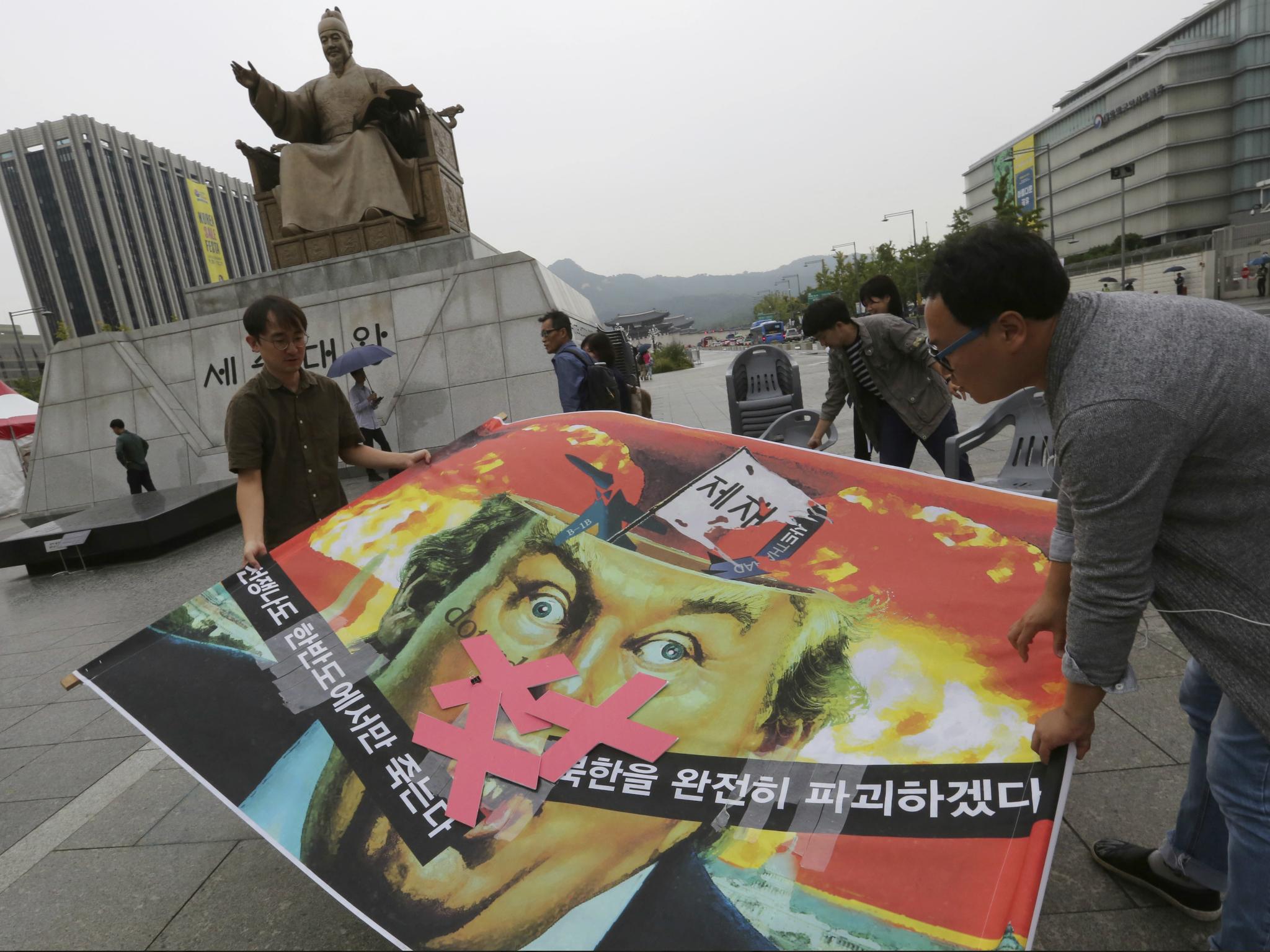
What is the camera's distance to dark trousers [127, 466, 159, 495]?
12.0m

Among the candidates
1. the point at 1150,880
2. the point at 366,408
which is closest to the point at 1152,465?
the point at 1150,880

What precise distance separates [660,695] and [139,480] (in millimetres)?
12749

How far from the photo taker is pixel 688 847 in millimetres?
1701

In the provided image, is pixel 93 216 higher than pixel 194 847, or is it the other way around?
pixel 93 216

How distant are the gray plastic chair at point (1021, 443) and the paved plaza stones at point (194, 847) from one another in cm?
101

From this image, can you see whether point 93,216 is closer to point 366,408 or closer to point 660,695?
point 366,408

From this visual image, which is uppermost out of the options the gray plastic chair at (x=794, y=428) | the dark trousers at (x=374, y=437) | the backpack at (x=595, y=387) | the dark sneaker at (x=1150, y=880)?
the backpack at (x=595, y=387)

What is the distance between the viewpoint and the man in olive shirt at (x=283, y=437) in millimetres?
2891

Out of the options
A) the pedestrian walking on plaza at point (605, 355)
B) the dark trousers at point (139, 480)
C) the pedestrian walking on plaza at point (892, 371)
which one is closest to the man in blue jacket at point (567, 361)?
the pedestrian walking on plaza at point (605, 355)

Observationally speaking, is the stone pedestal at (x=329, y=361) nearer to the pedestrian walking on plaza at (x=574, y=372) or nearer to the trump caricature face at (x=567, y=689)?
the pedestrian walking on plaza at (x=574, y=372)

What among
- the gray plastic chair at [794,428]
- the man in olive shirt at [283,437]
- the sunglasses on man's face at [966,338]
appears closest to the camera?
the sunglasses on man's face at [966,338]

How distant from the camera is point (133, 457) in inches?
462

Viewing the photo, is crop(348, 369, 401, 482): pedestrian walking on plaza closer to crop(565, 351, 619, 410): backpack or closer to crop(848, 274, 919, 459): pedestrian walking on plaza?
crop(565, 351, 619, 410): backpack

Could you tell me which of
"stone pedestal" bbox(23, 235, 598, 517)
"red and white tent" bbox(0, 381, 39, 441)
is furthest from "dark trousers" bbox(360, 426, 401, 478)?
"red and white tent" bbox(0, 381, 39, 441)
